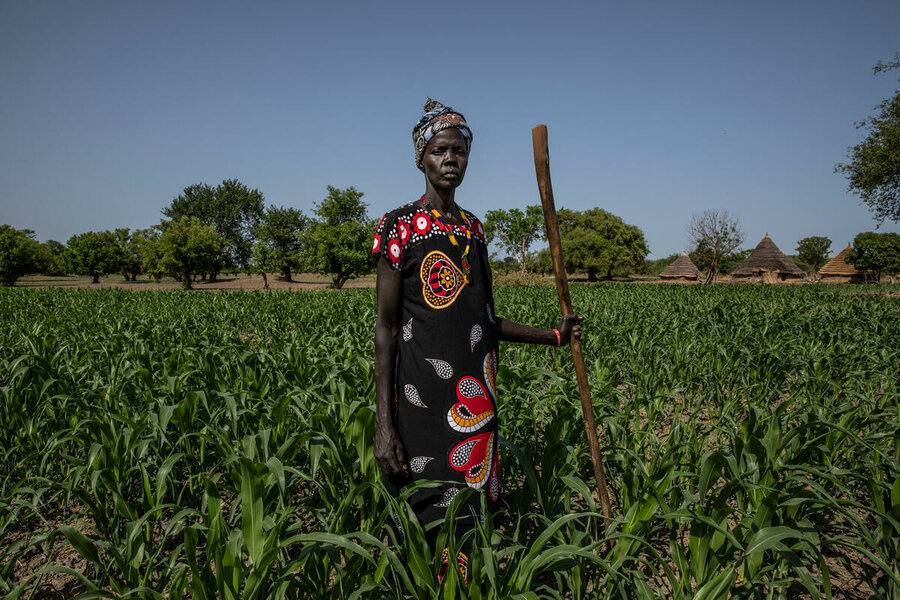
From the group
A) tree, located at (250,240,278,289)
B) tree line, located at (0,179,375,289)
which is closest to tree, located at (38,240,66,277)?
tree line, located at (0,179,375,289)

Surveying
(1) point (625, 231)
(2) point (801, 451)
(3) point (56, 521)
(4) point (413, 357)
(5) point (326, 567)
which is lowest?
(3) point (56, 521)

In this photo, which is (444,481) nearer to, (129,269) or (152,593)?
(152,593)

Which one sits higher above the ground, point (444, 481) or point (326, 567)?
point (444, 481)

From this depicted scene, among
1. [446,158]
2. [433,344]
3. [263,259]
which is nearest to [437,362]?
[433,344]

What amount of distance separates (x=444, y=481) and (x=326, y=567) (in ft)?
1.87

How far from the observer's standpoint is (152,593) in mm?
1381

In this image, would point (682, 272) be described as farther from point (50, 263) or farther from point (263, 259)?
point (50, 263)

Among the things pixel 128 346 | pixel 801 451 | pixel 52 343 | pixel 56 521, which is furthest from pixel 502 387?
pixel 52 343

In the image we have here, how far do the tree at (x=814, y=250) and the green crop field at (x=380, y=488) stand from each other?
103429mm

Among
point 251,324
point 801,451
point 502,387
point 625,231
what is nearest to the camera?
Result: point 801,451

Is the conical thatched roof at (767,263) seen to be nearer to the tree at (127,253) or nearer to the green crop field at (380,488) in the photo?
the green crop field at (380,488)

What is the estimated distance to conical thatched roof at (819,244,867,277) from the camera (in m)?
47.7

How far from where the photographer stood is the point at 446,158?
1587mm

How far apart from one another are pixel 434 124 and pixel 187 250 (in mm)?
42818
